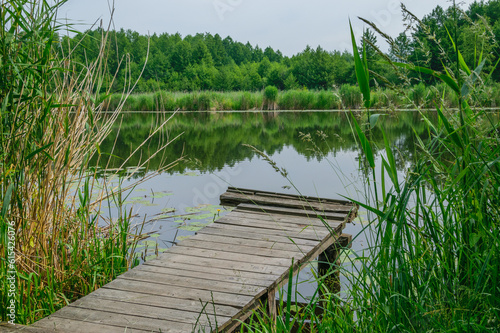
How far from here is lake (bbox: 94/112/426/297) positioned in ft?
15.3

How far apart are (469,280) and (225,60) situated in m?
49.3

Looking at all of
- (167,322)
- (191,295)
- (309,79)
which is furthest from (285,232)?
(309,79)

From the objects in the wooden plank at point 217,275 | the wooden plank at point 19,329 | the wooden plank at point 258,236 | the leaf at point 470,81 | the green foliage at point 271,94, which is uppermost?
the green foliage at point 271,94

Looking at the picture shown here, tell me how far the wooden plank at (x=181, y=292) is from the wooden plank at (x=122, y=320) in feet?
0.88

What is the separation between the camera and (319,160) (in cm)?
975

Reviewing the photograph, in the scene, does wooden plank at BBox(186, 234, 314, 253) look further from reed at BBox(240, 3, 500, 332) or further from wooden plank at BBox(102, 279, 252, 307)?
reed at BBox(240, 3, 500, 332)

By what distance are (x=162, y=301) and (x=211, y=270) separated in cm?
49

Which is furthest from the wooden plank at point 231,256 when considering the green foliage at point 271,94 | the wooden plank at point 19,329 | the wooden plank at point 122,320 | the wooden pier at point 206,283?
the green foliage at point 271,94

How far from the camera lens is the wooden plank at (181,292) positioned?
2467 millimetres

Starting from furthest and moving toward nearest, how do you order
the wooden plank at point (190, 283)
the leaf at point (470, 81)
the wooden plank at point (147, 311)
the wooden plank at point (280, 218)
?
1. the wooden plank at point (280, 218)
2. the wooden plank at point (190, 283)
3. the wooden plank at point (147, 311)
4. the leaf at point (470, 81)

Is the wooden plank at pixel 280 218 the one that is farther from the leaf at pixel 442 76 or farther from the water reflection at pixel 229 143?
the water reflection at pixel 229 143

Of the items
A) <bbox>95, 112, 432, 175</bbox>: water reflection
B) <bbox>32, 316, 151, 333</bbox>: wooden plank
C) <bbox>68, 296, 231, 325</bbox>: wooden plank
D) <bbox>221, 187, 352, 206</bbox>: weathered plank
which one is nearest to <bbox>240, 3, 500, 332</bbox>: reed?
<bbox>68, 296, 231, 325</bbox>: wooden plank

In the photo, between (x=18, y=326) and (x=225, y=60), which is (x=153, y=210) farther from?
(x=225, y=60)

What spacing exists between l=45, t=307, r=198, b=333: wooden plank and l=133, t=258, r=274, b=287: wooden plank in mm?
557
